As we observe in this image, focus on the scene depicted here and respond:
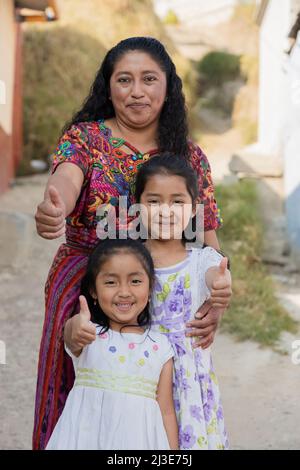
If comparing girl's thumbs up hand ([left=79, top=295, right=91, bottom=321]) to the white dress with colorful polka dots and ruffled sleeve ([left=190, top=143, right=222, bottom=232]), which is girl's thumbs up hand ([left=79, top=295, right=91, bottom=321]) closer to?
the white dress with colorful polka dots

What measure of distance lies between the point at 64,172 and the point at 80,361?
549 millimetres

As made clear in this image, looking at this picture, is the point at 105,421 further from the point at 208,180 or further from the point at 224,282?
the point at 208,180

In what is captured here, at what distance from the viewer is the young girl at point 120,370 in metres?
1.95

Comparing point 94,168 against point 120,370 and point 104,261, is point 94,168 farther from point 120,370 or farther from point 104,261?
point 120,370

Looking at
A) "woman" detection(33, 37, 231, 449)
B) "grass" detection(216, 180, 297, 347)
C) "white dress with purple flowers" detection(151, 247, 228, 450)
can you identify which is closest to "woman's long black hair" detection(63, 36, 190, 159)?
"woman" detection(33, 37, 231, 449)

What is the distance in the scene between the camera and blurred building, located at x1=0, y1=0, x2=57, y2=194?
8.01 m

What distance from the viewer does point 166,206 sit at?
2068mm

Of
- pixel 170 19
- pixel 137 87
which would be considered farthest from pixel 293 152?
pixel 170 19

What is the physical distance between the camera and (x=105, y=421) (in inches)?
76.8

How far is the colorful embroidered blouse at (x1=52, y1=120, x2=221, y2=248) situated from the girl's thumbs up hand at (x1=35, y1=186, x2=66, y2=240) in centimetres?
28

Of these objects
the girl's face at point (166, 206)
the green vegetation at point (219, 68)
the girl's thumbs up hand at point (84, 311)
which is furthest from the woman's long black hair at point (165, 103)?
the green vegetation at point (219, 68)

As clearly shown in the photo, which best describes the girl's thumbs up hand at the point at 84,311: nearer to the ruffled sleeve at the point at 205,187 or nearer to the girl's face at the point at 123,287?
the girl's face at the point at 123,287

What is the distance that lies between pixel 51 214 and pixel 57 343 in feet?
1.70

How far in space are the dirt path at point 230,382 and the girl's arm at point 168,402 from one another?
171 cm
